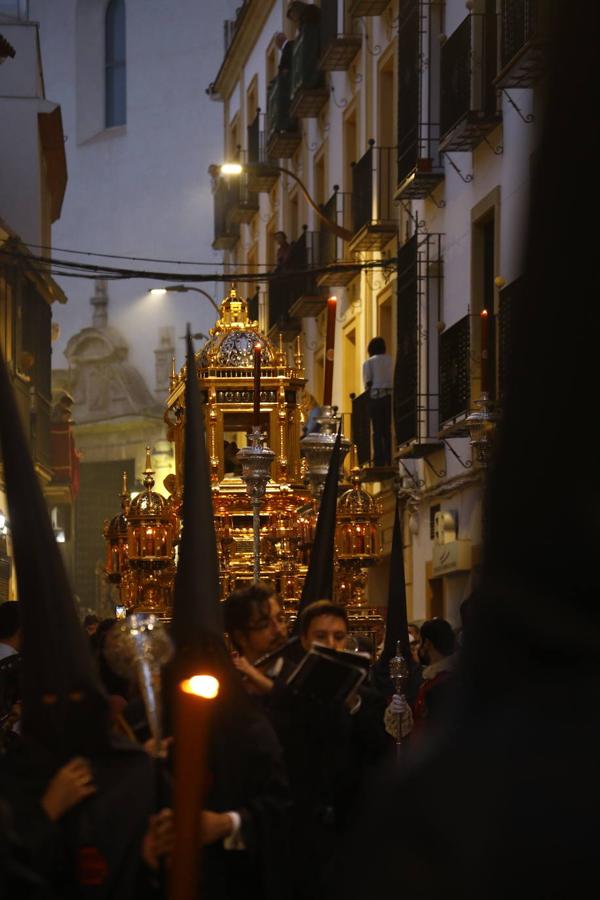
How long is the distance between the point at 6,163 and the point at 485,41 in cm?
2059

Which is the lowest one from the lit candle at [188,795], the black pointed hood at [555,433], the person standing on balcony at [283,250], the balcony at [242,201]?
the lit candle at [188,795]

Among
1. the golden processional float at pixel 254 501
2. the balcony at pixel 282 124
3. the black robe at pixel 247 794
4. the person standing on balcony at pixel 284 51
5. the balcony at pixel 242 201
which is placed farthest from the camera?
the balcony at pixel 242 201

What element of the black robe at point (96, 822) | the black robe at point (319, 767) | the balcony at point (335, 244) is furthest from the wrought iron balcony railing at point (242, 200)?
the black robe at point (96, 822)

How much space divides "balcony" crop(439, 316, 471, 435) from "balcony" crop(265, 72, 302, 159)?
39.1ft

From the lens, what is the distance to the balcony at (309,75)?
28391 mm

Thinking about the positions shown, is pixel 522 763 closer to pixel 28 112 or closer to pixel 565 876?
pixel 565 876

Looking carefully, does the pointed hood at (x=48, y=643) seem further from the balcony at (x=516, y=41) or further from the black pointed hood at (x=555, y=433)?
the balcony at (x=516, y=41)

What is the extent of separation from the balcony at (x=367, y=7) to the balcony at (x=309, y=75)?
12.7 feet

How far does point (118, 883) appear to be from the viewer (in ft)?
15.3

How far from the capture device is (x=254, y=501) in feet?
38.1

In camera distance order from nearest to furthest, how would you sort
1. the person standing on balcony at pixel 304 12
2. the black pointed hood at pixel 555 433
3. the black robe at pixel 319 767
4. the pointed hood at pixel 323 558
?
the black pointed hood at pixel 555 433
the black robe at pixel 319 767
the pointed hood at pixel 323 558
the person standing on balcony at pixel 304 12

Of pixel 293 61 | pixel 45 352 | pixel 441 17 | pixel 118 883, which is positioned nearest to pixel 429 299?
pixel 441 17

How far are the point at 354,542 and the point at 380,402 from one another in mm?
9179

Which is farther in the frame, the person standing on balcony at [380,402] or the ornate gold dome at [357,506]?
the person standing on balcony at [380,402]
